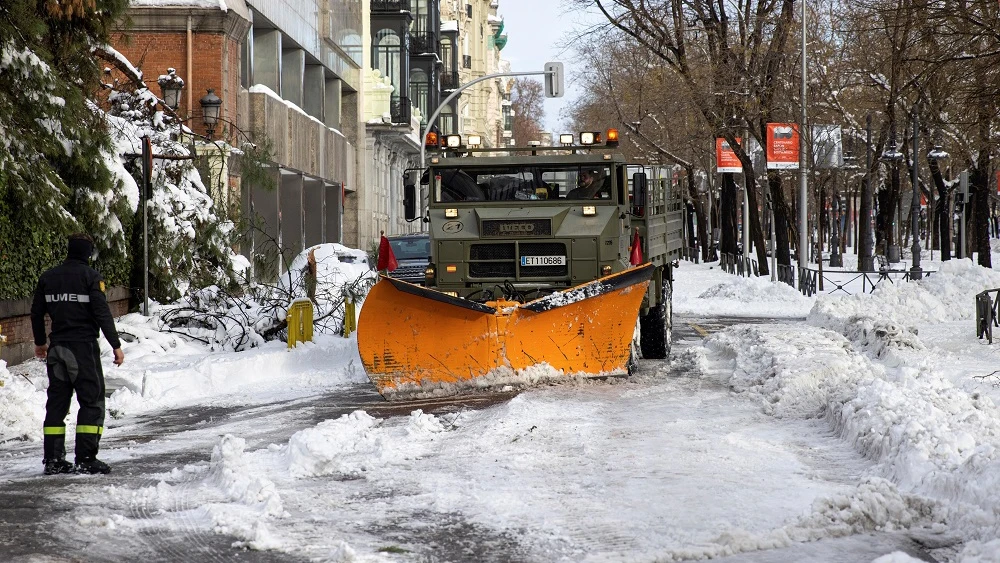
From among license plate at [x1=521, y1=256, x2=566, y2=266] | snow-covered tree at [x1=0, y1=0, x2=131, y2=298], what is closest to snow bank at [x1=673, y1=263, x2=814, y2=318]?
license plate at [x1=521, y1=256, x2=566, y2=266]

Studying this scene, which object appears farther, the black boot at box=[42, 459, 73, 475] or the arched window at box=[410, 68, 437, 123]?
the arched window at box=[410, 68, 437, 123]

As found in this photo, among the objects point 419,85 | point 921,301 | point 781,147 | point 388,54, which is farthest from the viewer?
point 419,85

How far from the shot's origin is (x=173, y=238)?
2008 centimetres

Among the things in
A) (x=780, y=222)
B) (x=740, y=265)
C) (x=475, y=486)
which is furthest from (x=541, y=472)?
(x=740, y=265)

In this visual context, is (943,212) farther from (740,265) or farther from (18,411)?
(18,411)

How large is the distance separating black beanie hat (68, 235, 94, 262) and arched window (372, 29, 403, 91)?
5276cm

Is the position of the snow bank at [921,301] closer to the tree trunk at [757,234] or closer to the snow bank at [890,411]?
the snow bank at [890,411]

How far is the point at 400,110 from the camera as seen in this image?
2359 inches

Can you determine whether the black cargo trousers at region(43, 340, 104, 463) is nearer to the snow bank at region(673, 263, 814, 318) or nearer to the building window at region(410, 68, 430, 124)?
the snow bank at region(673, 263, 814, 318)

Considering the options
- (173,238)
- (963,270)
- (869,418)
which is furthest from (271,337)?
(963,270)

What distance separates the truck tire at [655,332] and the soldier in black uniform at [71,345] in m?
8.49

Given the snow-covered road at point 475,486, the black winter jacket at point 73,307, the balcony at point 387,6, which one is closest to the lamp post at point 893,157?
the balcony at point 387,6

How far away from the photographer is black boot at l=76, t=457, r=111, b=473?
889cm

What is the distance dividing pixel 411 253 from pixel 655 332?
42.1 ft
